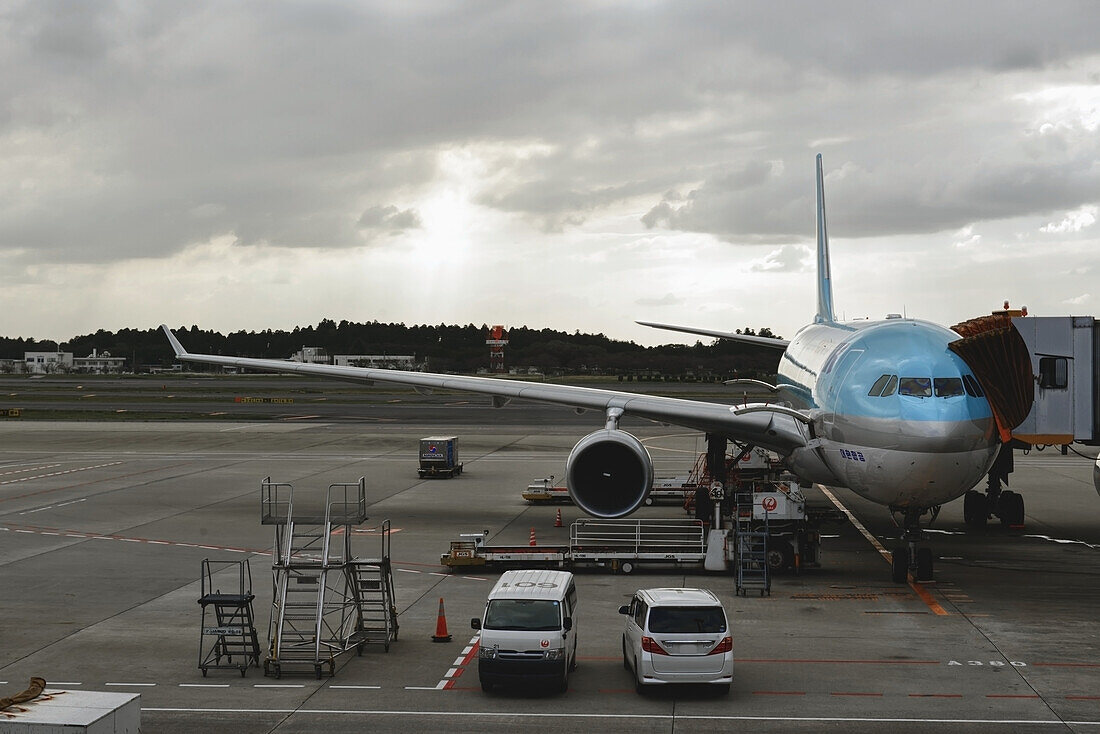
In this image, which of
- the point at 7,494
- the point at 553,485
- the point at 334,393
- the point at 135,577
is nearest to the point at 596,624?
the point at 135,577

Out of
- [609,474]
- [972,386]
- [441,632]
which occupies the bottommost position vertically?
[441,632]

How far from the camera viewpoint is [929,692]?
14719mm

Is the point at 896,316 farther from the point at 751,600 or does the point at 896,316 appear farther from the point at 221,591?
the point at 221,591

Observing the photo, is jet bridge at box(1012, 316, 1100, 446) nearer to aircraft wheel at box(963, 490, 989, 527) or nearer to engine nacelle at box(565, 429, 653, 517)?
aircraft wheel at box(963, 490, 989, 527)

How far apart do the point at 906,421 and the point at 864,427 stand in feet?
3.51

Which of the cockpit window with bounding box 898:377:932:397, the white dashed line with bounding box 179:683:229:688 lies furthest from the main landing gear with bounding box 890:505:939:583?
the white dashed line with bounding box 179:683:229:688

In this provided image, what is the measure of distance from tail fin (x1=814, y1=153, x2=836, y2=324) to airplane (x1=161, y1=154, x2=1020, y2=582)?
7.68 metres

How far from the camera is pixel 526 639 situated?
1469 centimetres

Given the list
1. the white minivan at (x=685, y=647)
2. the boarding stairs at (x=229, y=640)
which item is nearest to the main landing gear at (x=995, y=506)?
the white minivan at (x=685, y=647)

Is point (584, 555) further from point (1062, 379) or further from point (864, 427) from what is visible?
point (1062, 379)

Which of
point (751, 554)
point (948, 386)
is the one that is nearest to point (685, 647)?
point (751, 554)

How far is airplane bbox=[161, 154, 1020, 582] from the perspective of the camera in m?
19.6

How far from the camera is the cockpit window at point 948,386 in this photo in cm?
1984

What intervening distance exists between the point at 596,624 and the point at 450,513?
13624mm
